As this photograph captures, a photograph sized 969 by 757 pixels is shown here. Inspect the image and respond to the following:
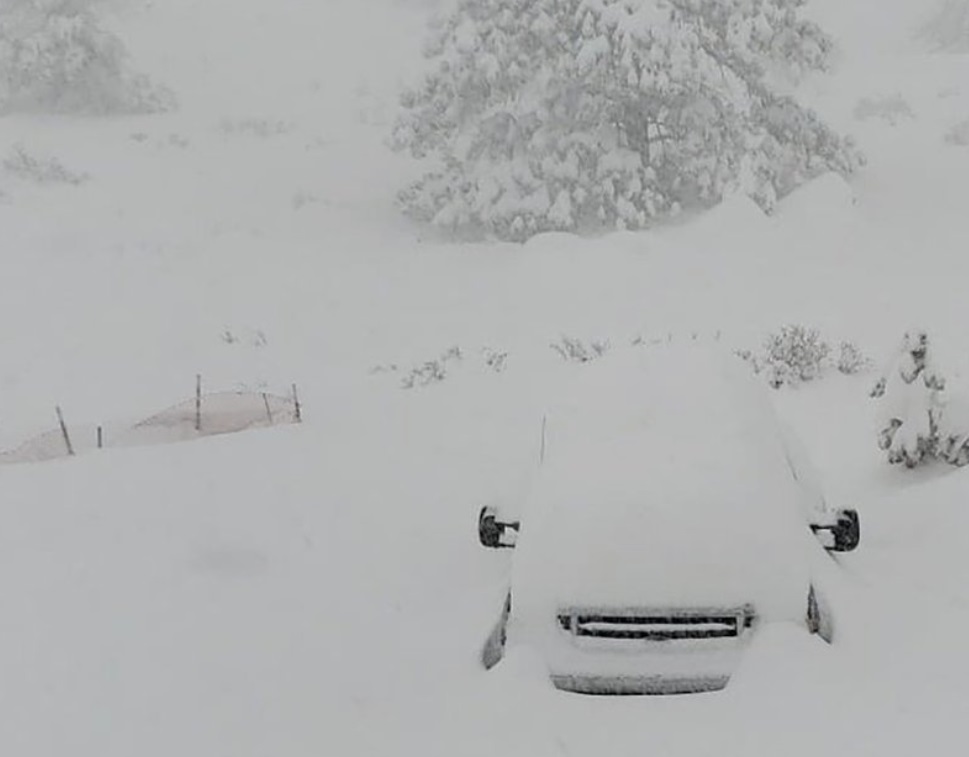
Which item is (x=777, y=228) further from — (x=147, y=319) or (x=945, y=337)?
(x=147, y=319)

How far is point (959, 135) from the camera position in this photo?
74.9 ft

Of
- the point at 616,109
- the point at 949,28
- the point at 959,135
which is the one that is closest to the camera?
the point at 616,109

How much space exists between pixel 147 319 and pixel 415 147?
6.96 metres

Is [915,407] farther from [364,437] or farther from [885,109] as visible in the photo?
[885,109]

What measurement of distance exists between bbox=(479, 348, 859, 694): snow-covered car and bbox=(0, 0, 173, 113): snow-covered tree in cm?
2643

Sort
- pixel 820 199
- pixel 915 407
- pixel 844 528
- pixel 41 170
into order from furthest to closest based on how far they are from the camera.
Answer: pixel 41 170, pixel 820 199, pixel 915 407, pixel 844 528

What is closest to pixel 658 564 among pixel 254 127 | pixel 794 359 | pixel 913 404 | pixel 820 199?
pixel 913 404

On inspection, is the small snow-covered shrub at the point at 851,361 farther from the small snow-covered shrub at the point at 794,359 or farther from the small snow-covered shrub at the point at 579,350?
the small snow-covered shrub at the point at 579,350

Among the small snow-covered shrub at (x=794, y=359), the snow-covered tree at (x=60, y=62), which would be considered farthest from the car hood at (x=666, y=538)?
the snow-covered tree at (x=60, y=62)

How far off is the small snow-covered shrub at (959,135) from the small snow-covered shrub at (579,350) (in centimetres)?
1423

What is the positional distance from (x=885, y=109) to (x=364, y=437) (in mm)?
21402

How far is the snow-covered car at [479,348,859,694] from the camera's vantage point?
14.5 ft

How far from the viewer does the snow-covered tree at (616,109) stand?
57.4 feet

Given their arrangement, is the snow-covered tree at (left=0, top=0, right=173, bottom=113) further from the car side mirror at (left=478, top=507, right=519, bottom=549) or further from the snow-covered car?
the snow-covered car
